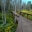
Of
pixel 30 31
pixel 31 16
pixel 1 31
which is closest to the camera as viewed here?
pixel 1 31

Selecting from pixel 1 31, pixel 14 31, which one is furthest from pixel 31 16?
pixel 1 31

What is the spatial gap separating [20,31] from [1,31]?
1132 mm

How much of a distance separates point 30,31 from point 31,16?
24.3 feet

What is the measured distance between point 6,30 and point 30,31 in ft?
4.03

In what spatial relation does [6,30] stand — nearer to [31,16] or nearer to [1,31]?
[1,31]

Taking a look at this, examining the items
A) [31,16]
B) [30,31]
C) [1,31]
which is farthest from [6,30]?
[31,16]

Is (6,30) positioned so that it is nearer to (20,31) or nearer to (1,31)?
(1,31)

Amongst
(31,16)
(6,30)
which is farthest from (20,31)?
(31,16)

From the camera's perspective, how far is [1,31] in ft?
19.8

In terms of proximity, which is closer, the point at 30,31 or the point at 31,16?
the point at 30,31

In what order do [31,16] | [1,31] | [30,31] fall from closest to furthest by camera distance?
1. [1,31]
2. [30,31]
3. [31,16]

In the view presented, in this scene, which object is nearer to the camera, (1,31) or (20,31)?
(1,31)

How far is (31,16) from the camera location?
13.9m

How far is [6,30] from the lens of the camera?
637cm
